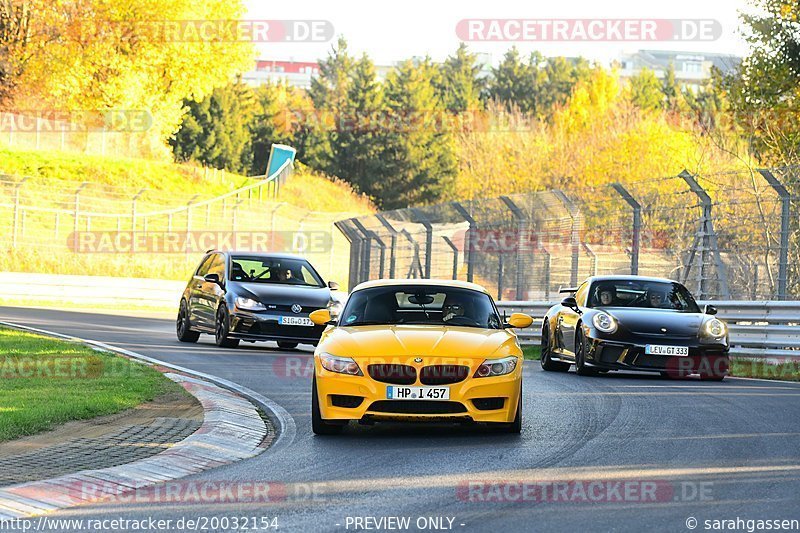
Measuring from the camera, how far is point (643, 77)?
10088 cm

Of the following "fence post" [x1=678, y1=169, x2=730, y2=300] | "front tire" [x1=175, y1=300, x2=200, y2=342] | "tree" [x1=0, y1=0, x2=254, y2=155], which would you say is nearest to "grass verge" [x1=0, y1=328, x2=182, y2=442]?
"front tire" [x1=175, y1=300, x2=200, y2=342]

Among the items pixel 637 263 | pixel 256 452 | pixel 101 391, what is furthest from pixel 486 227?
pixel 256 452

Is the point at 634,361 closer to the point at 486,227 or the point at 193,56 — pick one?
the point at 486,227

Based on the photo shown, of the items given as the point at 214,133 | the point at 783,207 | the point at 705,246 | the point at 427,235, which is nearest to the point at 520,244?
the point at 427,235

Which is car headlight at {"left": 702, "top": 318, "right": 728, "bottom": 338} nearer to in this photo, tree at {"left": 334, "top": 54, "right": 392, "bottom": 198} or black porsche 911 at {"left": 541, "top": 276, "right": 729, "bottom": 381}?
black porsche 911 at {"left": 541, "top": 276, "right": 729, "bottom": 381}

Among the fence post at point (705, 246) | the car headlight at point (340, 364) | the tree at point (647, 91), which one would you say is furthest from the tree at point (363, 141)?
the car headlight at point (340, 364)

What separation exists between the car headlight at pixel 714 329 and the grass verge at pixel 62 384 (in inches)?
257

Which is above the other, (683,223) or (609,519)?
(683,223)

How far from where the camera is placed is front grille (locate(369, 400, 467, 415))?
972 cm

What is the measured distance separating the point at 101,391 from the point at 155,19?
136ft

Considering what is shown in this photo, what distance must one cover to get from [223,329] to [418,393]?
1079 cm

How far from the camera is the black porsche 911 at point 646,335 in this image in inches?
619

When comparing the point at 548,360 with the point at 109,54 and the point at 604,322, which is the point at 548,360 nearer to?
the point at 604,322

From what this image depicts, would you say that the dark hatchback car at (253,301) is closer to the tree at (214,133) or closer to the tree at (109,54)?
the tree at (109,54)
